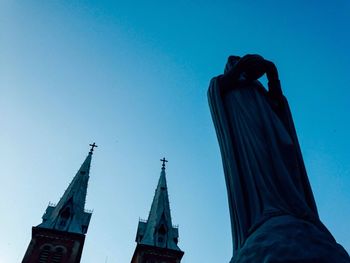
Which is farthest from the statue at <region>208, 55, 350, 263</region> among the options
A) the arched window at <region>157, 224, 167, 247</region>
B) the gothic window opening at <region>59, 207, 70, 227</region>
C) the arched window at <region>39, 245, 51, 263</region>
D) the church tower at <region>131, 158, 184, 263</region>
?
the gothic window opening at <region>59, 207, 70, 227</region>

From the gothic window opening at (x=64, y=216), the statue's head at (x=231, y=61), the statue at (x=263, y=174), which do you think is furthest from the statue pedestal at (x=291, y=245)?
the gothic window opening at (x=64, y=216)

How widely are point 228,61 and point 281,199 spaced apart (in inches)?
106

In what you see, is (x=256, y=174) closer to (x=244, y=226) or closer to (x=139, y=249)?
(x=244, y=226)

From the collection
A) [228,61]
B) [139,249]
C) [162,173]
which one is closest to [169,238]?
[139,249]

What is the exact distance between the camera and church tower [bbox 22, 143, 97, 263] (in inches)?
1243

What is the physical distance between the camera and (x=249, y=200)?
13.0 ft

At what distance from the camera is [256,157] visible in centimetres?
423

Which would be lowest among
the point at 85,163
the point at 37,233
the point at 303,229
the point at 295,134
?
the point at 303,229

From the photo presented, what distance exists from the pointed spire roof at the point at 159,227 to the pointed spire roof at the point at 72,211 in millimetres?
5120

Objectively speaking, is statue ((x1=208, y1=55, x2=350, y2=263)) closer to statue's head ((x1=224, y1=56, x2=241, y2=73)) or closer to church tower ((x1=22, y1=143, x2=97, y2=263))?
statue's head ((x1=224, y1=56, x2=241, y2=73))

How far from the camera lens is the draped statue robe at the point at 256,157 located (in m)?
3.82

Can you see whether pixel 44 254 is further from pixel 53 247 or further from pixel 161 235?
pixel 161 235

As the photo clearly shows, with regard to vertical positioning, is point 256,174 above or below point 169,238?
below

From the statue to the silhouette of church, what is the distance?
29.1 meters
